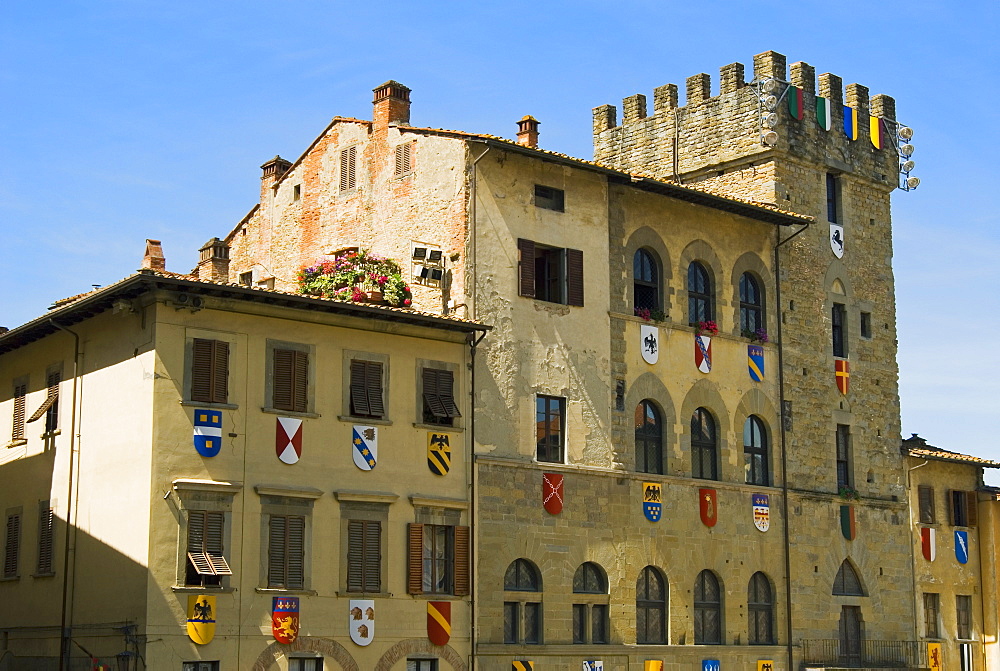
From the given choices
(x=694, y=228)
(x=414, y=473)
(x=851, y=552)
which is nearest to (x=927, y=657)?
(x=851, y=552)

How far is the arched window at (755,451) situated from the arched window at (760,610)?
213 cm

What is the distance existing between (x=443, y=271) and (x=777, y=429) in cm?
953

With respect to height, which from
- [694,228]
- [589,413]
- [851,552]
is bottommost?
[851,552]

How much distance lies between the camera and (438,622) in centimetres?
2839

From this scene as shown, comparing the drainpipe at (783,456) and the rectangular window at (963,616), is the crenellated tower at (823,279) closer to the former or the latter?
the drainpipe at (783,456)

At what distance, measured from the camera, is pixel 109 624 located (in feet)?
84.5

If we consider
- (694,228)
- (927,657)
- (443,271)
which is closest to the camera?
(443,271)

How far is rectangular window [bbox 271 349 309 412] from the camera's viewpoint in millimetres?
27125

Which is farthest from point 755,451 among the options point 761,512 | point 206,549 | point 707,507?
point 206,549


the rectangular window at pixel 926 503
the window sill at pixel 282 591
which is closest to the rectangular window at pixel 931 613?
the rectangular window at pixel 926 503

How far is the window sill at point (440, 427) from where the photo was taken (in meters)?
28.8

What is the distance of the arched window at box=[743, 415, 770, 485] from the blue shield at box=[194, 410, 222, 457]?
1334cm

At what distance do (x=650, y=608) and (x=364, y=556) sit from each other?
24.3 ft

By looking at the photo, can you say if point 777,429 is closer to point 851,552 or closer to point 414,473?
point 851,552
